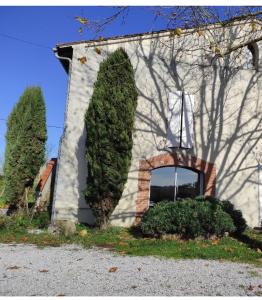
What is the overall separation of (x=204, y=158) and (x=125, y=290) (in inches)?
332

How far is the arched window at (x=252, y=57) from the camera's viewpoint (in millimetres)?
13734

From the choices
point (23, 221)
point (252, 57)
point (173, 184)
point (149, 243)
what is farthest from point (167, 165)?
point (252, 57)

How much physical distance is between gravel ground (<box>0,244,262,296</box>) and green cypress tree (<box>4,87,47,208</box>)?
6.01 meters

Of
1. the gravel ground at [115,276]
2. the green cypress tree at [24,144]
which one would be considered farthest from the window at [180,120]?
the gravel ground at [115,276]

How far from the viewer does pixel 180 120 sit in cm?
1315

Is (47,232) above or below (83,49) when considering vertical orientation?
below

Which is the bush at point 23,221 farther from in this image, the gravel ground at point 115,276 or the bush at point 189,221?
the bush at point 189,221

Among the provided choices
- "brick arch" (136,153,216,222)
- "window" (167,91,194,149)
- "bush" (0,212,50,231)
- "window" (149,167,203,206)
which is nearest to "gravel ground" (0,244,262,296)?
"bush" (0,212,50,231)

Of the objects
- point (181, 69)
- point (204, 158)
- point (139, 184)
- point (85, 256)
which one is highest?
point (181, 69)

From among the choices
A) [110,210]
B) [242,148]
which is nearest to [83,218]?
[110,210]

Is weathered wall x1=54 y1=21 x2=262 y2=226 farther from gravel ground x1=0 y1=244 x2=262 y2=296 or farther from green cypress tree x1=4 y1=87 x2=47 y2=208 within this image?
gravel ground x1=0 y1=244 x2=262 y2=296

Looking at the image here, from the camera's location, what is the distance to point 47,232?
11.1 metres

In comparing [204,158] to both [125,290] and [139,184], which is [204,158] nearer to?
[139,184]

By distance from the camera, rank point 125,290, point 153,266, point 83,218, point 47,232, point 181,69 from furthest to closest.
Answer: point 181,69 < point 83,218 < point 47,232 < point 153,266 < point 125,290
